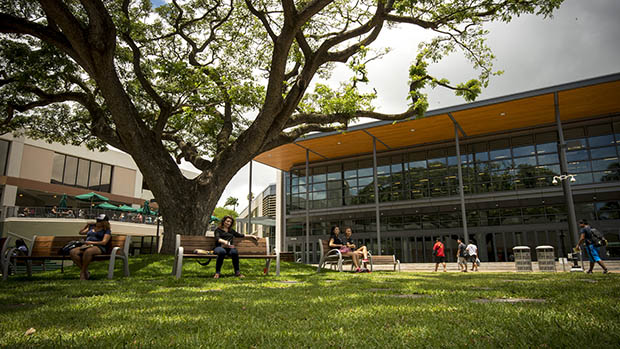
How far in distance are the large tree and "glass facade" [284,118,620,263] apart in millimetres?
13717

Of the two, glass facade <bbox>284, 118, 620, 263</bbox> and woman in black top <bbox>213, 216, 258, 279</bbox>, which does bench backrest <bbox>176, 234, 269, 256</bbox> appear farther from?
glass facade <bbox>284, 118, 620, 263</bbox>

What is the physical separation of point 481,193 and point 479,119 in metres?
4.92

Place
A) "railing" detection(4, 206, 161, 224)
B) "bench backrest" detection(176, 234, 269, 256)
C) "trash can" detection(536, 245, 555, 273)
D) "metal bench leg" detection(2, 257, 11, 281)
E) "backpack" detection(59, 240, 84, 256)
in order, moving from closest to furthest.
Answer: "metal bench leg" detection(2, 257, 11, 281) → "backpack" detection(59, 240, 84, 256) → "bench backrest" detection(176, 234, 269, 256) → "trash can" detection(536, 245, 555, 273) → "railing" detection(4, 206, 161, 224)

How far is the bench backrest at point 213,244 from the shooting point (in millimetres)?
8180

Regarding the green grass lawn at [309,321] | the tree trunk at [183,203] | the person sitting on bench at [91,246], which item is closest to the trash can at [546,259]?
the green grass lawn at [309,321]

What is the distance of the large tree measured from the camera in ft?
31.3

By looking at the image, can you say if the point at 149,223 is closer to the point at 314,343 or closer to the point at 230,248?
the point at 230,248

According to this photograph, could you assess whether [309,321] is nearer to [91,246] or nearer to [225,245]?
[225,245]

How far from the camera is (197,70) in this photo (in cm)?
1287

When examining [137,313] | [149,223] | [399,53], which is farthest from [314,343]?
[149,223]

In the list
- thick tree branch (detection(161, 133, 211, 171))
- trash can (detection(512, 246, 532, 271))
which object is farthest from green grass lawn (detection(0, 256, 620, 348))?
trash can (detection(512, 246, 532, 271))

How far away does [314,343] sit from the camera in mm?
2023

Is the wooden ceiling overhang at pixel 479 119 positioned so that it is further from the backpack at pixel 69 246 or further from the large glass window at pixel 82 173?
the large glass window at pixel 82 173

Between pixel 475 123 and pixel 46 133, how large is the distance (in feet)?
74.4
